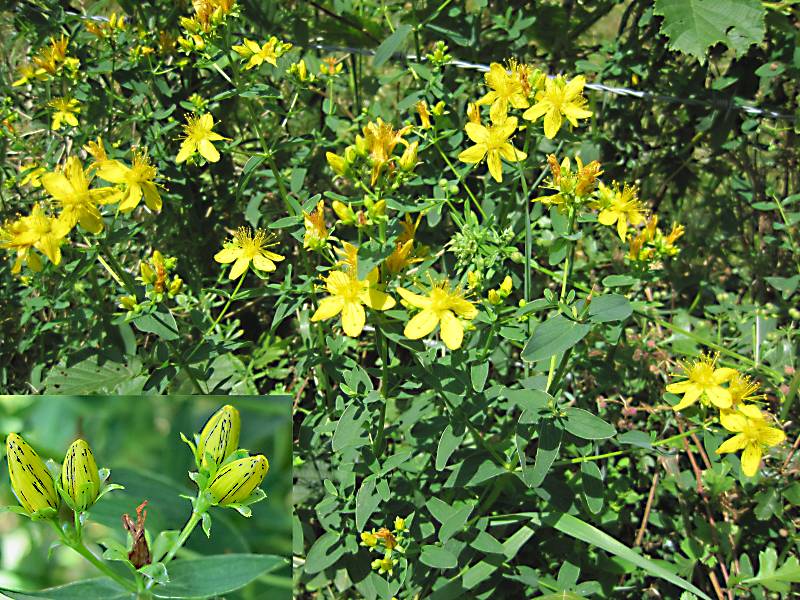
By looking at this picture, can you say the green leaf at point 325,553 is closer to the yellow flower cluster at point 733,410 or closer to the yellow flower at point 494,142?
the yellow flower cluster at point 733,410

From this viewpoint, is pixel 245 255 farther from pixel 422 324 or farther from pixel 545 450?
pixel 545 450

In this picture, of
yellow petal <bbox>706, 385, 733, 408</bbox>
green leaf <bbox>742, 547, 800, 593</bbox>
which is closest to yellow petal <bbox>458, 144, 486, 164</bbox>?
yellow petal <bbox>706, 385, 733, 408</bbox>

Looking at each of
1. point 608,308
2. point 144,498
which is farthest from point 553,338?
point 144,498

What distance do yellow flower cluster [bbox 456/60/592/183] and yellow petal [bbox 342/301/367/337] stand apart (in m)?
0.45

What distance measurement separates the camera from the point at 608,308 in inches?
52.4

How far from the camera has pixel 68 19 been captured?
6.99ft

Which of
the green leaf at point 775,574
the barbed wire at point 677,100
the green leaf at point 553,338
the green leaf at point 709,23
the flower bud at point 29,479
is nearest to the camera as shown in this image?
the flower bud at point 29,479

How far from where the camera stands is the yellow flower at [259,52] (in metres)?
1.60

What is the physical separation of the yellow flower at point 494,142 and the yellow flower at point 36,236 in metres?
0.84

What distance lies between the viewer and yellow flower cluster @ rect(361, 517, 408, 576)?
143 cm

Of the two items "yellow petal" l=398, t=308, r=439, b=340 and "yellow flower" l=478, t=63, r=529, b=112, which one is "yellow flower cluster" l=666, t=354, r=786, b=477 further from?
"yellow flower" l=478, t=63, r=529, b=112

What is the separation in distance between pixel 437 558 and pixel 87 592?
713 millimetres

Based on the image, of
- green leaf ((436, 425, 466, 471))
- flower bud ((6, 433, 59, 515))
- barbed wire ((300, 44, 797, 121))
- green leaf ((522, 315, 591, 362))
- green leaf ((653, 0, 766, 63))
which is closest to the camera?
flower bud ((6, 433, 59, 515))

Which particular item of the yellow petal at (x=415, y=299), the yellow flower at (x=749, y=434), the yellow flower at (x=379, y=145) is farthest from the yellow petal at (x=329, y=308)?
the yellow flower at (x=749, y=434)
